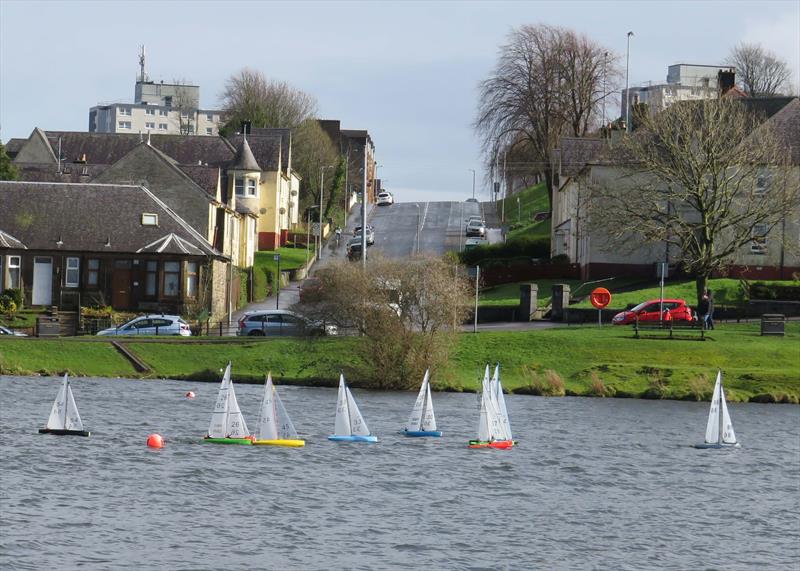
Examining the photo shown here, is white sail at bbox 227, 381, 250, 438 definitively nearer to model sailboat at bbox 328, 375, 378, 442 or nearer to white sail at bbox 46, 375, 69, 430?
A: model sailboat at bbox 328, 375, 378, 442

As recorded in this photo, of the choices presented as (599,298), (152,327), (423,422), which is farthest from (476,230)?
(423,422)

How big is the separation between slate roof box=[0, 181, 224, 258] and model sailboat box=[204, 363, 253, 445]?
129 feet

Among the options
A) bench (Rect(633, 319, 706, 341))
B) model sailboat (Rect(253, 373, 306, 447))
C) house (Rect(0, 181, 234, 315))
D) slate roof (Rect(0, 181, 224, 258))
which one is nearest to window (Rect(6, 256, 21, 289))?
house (Rect(0, 181, 234, 315))

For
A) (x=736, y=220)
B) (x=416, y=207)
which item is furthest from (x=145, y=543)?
(x=416, y=207)

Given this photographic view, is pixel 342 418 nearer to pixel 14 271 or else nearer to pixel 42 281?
pixel 42 281

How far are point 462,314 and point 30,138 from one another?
253 feet

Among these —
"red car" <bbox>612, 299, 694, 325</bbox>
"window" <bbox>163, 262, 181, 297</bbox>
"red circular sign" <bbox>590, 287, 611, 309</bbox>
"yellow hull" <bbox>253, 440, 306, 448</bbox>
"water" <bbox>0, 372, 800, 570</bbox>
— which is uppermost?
"window" <bbox>163, 262, 181, 297</bbox>

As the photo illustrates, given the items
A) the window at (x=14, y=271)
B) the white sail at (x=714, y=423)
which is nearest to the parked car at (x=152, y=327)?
the window at (x=14, y=271)

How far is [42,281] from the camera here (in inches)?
3246

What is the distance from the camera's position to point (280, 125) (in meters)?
162

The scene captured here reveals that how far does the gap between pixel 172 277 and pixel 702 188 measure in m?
30.7

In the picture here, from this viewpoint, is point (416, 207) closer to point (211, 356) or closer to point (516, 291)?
point (516, 291)

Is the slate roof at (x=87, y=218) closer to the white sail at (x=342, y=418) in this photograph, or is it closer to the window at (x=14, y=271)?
the window at (x=14, y=271)

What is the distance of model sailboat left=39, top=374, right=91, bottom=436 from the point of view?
43906 mm
